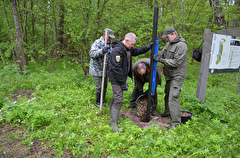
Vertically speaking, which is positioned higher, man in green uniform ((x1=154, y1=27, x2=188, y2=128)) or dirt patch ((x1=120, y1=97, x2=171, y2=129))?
man in green uniform ((x1=154, y1=27, x2=188, y2=128))

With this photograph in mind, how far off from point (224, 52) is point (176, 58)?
6.50 ft

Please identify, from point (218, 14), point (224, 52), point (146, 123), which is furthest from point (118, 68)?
point (218, 14)

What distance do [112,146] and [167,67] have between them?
7.35 feet

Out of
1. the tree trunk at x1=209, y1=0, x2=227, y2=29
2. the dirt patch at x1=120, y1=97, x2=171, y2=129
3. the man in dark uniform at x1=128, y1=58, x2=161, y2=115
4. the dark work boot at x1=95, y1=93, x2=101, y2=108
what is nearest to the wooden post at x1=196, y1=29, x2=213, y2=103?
the man in dark uniform at x1=128, y1=58, x2=161, y2=115

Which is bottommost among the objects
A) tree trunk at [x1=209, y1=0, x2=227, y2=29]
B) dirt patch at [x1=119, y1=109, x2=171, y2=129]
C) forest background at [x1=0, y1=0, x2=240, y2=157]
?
dirt patch at [x1=119, y1=109, x2=171, y2=129]

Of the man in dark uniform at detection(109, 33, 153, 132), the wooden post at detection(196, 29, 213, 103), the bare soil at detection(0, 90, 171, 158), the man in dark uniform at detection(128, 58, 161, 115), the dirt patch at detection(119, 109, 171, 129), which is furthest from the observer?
the man in dark uniform at detection(128, 58, 161, 115)

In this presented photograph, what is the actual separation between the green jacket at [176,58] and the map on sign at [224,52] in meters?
1.11

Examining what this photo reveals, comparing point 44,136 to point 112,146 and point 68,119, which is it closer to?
point 68,119

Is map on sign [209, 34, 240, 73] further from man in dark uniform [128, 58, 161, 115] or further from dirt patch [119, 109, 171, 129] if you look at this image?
dirt patch [119, 109, 171, 129]

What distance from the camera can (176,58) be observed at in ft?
11.8

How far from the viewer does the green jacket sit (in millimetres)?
3572

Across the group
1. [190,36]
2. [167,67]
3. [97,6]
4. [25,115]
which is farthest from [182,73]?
[190,36]

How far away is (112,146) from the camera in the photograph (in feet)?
9.81

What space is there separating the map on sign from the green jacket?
1.11 meters
